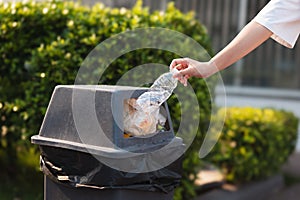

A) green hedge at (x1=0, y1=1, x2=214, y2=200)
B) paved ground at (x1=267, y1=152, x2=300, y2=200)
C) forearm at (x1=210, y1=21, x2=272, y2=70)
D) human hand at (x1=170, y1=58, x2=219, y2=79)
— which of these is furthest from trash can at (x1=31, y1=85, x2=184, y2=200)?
paved ground at (x1=267, y1=152, x2=300, y2=200)

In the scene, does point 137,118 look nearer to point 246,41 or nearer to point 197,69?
point 197,69

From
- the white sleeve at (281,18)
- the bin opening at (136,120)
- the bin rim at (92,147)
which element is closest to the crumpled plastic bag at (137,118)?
the bin opening at (136,120)

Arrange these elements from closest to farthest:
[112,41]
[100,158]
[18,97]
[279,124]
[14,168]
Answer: [100,158]
[112,41]
[18,97]
[14,168]
[279,124]

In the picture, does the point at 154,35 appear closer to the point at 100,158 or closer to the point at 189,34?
the point at 189,34

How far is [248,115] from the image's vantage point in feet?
19.2

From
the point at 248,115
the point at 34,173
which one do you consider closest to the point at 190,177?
the point at 248,115

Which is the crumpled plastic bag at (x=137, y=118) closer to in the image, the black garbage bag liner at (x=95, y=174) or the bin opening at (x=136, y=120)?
the bin opening at (x=136, y=120)

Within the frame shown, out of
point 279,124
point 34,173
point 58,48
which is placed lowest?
point 34,173

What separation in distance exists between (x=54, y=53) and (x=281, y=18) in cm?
210

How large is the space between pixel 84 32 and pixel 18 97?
0.80 metres

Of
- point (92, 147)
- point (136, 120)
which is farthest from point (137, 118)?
point (92, 147)

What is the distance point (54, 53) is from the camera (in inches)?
171

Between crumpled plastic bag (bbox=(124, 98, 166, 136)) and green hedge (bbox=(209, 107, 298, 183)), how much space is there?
2525mm

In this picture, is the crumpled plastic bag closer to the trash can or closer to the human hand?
the trash can
